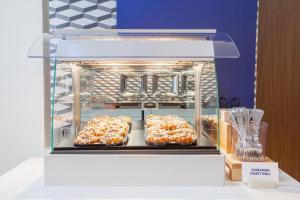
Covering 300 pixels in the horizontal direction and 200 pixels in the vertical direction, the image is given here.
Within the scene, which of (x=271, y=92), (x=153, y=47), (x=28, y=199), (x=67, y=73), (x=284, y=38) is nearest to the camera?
(x=28, y=199)

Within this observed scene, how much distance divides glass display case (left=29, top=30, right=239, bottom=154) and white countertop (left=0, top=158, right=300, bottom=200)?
168 mm

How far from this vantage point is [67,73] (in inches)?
66.6

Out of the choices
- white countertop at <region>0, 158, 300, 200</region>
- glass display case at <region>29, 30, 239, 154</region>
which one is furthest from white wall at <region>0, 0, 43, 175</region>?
white countertop at <region>0, 158, 300, 200</region>

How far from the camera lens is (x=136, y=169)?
4.69 feet

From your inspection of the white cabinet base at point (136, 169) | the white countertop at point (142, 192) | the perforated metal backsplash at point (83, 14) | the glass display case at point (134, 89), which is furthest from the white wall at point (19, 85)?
the perforated metal backsplash at point (83, 14)

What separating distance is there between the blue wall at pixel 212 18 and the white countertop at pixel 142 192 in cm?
221

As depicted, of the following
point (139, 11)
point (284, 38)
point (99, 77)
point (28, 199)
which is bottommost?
point (28, 199)

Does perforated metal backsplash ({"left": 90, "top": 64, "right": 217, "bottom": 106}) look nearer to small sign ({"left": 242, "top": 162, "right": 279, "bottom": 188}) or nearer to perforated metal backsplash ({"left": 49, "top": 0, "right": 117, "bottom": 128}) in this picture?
small sign ({"left": 242, "top": 162, "right": 279, "bottom": 188})

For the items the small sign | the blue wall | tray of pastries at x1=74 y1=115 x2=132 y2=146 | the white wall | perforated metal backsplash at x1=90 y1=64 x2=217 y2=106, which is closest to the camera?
the small sign

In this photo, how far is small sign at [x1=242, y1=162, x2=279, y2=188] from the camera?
141 centimetres

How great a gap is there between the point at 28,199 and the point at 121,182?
1.28ft

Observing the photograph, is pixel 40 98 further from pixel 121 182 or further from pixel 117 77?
pixel 121 182

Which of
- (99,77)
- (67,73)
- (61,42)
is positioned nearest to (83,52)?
(61,42)

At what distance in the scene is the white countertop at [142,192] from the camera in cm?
130
